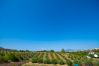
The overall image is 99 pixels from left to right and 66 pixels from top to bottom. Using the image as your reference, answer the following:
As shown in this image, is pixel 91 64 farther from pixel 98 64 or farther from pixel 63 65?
pixel 63 65

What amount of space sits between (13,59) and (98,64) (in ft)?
65.3

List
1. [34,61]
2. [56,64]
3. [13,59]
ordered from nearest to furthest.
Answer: [56,64] → [34,61] → [13,59]

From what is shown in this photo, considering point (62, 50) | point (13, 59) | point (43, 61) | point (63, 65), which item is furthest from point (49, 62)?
point (62, 50)

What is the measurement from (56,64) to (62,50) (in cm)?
6350

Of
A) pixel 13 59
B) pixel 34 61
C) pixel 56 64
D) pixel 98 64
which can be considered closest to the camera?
pixel 98 64

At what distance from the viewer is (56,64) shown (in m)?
33.8

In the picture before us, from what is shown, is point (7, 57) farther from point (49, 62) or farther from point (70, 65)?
point (70, 65)

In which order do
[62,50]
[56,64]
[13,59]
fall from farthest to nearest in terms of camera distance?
1. [62,50]
2. [13,59]
3. [56,64]

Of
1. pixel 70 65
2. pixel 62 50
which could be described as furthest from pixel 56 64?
pixel 62 50

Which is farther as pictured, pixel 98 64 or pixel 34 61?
pixel 34 61

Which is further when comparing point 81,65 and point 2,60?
point 2,60

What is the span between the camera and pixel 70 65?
3017 centimetres

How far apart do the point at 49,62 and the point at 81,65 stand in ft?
24.5

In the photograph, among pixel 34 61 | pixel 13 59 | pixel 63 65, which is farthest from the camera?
pixel 13 59
